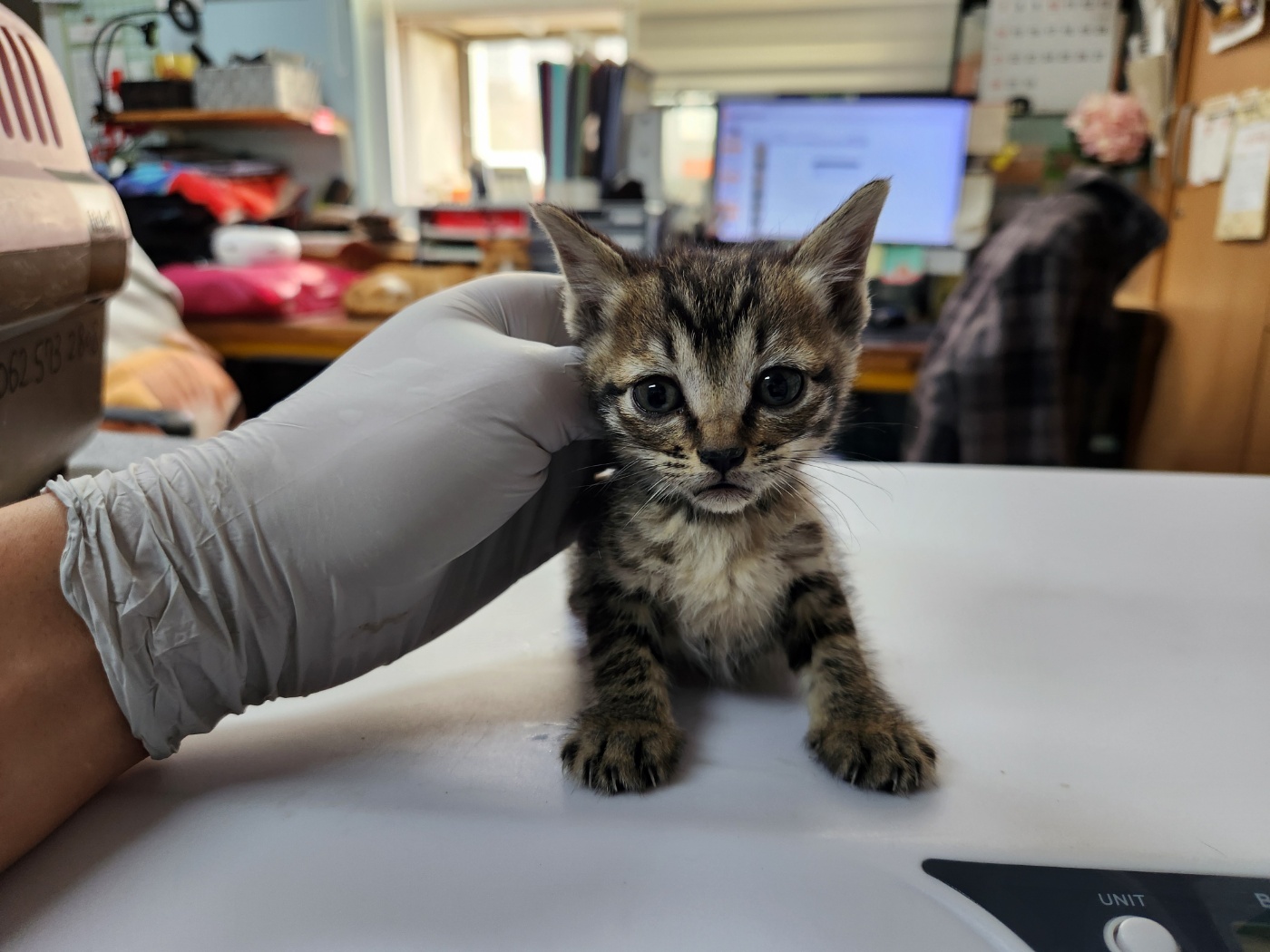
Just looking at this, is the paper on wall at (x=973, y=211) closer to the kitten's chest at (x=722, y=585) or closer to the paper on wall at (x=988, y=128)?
the paper on wall at (x=988, y=128)

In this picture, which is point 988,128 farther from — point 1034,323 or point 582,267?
point 582,267

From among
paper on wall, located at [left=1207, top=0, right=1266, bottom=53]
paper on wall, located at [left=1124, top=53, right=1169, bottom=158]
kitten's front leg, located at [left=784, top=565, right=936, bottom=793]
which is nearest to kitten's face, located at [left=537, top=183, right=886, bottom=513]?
kitten's front leg, located at [left=784, top=565, right=936, bottom=793]

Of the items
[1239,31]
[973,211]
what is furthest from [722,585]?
[973,211]

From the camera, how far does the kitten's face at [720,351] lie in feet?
2.31

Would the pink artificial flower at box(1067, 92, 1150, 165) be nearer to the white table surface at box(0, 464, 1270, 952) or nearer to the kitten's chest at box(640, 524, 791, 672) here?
the white table surface at box(0, 464, 1270, 952)

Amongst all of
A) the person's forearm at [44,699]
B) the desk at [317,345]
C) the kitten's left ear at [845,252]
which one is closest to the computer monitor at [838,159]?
the desk at [317,345]

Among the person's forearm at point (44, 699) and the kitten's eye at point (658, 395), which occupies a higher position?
the kitten's eye at point (658, 395)

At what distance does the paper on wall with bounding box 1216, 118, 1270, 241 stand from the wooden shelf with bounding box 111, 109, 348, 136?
220 centimetres

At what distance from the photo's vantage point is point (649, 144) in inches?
102

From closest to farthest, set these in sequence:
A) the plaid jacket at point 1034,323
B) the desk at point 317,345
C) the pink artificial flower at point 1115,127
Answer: the plaid jacket at point 1034,323 < the desk at point 317,345 < the pink artificial flower at point 1115,127

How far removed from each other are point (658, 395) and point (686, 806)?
1.19 feet

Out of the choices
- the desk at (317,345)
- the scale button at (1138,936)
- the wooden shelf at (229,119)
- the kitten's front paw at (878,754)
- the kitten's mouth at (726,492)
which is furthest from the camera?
the desk at (317,345)

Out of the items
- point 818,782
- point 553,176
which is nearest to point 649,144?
point 553,176

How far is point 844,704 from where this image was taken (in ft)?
2.14
